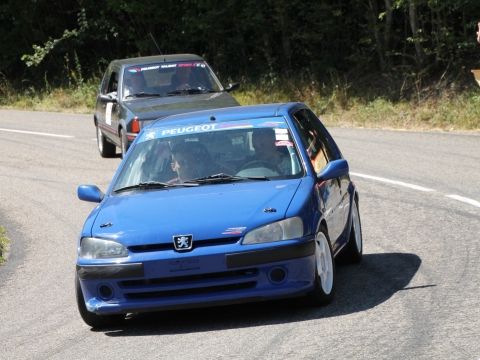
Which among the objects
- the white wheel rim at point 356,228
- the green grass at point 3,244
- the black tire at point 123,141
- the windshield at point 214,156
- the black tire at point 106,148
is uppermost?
the windshield at point 214,156

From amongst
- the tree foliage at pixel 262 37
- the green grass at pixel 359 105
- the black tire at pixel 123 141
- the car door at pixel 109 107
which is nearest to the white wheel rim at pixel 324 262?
the black tire at pixel 123 141

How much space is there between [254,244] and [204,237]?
1.09 ft

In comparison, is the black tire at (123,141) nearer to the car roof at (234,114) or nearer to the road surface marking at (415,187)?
the road surface marking at (415,187)

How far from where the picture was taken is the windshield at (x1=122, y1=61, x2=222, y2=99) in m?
18.5

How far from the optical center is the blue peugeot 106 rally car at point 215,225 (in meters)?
7.94

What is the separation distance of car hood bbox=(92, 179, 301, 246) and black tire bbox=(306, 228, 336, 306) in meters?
0.38

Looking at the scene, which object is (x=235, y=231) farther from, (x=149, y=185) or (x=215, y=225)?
(x=149, y=185)

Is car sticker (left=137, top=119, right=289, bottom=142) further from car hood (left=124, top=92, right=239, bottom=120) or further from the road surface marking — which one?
car hood (left=124, top=92, right=239, bottom=120)

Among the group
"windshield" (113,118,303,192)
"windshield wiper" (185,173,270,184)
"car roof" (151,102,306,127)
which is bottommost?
"windshield wiper" (185,173,270,184)

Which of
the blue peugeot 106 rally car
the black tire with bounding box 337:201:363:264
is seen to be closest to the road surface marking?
the black tire with bounding box 337:201:363:264

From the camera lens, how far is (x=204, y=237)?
26.0ft

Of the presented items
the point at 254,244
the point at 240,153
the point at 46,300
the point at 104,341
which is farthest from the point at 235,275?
the point at 46,300

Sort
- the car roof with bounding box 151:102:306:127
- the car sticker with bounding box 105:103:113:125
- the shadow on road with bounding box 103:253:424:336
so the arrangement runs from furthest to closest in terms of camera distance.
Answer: the car sticker with bounding box 105:103:113:125, the car roof with bounding box 151:102:306:127, the shadow on road with bounding box 103:253:424:336

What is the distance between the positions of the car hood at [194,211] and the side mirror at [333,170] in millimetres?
247
